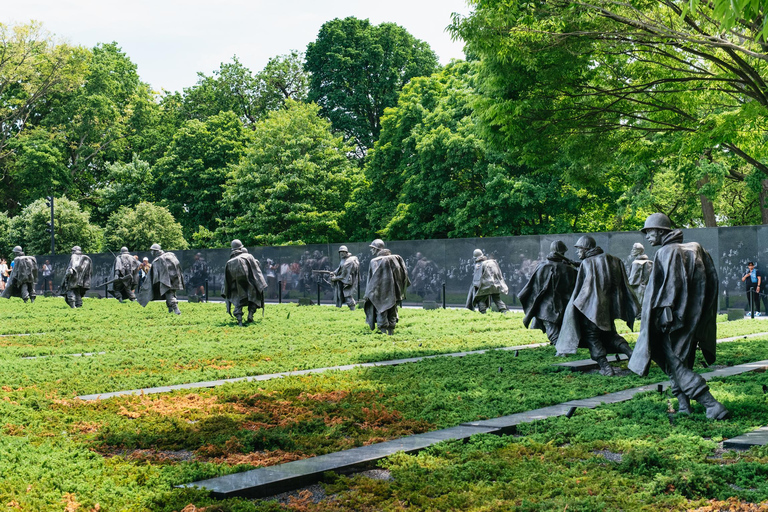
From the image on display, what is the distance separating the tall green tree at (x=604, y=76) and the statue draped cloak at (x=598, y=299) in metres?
2.76

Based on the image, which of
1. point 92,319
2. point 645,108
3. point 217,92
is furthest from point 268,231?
point 645,108

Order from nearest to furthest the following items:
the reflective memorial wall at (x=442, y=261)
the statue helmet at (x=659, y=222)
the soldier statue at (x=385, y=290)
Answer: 1. the statue helmet at (x=659, y=222)
2. the soldier statue at (x=385, y=290)
3. the reflective memorial wall at (x=442, y=261)

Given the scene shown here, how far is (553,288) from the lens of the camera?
40.5ft

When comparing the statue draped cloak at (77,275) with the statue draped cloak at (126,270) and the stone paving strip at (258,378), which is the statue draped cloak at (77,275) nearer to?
the statue draped cloak at (126,270)

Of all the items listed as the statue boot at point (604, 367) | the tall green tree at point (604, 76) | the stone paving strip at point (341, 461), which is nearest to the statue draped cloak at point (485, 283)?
the tall green tree at point (604, 76)

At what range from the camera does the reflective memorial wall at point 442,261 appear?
2342 cm

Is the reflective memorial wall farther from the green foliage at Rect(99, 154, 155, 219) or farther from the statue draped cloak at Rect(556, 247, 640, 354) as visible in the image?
the statue draped cloak at Rect(556, 247, 640, 354)

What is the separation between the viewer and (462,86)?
38344 mm

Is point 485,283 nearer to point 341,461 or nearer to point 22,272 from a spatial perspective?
point 341,461

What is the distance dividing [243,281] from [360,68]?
34239mm

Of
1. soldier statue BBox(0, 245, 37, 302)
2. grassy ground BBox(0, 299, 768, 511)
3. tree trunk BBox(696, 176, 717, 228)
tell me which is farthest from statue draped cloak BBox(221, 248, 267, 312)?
tree trunk BBox(696, 176, 717, 228)

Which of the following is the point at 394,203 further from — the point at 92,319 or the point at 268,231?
the point at 92,319

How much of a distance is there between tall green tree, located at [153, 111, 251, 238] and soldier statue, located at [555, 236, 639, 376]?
41399 mm

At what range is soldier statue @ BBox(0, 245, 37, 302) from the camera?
29.7 metres
